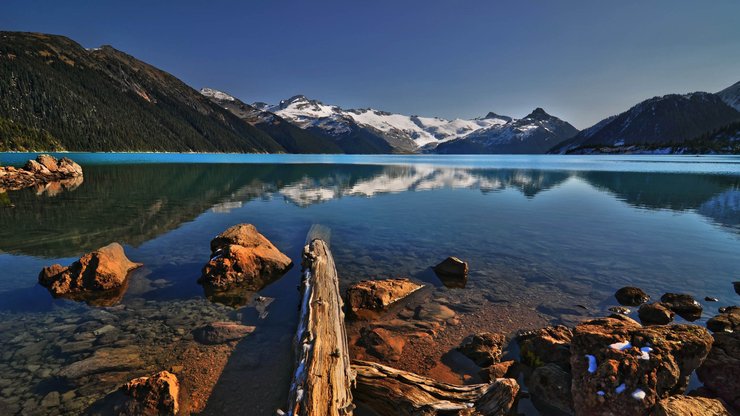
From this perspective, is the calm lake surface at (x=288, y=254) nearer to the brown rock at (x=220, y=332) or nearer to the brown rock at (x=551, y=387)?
the brown rock at (x=220, y=332)

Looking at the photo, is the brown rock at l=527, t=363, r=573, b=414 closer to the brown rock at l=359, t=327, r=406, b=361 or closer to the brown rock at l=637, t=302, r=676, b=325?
the brown rock at l=359, t=327, r=406, b=361

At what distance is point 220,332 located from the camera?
10320 mm

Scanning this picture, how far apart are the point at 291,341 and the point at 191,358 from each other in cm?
270

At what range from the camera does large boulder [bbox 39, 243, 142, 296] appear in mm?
13102

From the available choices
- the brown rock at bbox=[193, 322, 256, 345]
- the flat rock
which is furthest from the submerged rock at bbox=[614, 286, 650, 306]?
the flat rock

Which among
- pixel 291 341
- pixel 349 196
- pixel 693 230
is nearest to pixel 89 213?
pixel 349 196

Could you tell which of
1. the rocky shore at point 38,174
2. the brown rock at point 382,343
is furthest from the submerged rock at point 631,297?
the rocky shore at point 38,174

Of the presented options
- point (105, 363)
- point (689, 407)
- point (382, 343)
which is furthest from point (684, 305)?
→ point (105, 363)

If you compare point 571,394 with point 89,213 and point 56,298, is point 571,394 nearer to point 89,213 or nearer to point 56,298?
point 56,298

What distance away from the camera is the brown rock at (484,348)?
29.9 ft

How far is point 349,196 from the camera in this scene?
4266 centimetres

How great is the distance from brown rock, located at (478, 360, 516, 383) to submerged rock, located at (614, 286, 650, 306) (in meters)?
7.27

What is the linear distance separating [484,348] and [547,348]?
1598mm

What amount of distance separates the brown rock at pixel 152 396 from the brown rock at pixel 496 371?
24.0 ft
